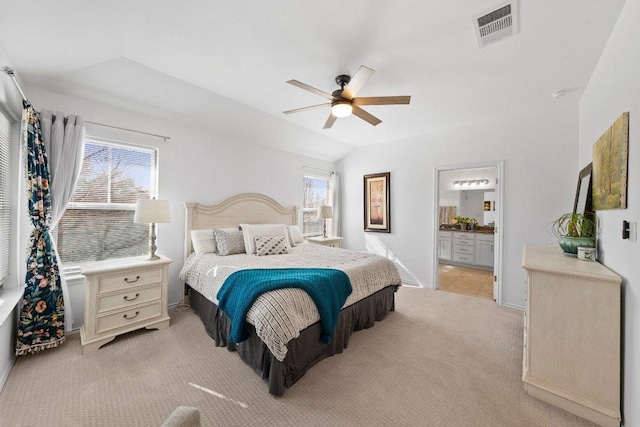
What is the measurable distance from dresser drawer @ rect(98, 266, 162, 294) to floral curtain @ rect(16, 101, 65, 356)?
399mm

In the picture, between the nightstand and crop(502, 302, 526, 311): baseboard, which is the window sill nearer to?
the nightstand

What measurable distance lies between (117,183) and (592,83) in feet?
16.7

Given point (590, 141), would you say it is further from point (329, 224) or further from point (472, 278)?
point (329, 224)

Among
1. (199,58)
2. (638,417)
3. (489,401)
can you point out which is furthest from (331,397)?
(199,58)

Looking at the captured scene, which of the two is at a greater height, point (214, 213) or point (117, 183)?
point (117, 183)

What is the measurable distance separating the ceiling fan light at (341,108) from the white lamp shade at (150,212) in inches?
83.2

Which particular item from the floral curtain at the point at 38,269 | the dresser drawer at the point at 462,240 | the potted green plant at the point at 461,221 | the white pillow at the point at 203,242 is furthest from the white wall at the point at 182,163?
the potted green plant at the point at 461,221

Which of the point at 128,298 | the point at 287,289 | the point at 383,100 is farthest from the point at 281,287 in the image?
the point at 383,100

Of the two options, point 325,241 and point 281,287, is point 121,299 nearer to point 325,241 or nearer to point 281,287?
point 281,287

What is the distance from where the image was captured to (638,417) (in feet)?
4.21

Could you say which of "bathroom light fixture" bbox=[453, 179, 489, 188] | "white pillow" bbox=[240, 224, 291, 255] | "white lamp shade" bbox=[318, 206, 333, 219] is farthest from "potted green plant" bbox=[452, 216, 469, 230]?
"white pillow" bbox=[240, 224, 291, 255]

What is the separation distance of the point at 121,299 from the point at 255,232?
5.29 feet

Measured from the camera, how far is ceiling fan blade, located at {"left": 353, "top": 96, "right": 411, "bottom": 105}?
7.09 feet

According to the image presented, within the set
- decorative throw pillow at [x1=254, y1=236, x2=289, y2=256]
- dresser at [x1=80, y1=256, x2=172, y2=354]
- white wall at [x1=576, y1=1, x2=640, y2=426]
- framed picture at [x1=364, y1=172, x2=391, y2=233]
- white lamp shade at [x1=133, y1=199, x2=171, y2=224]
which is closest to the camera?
white wall at [x1=576, y1=1, x2=640, y2=426]
